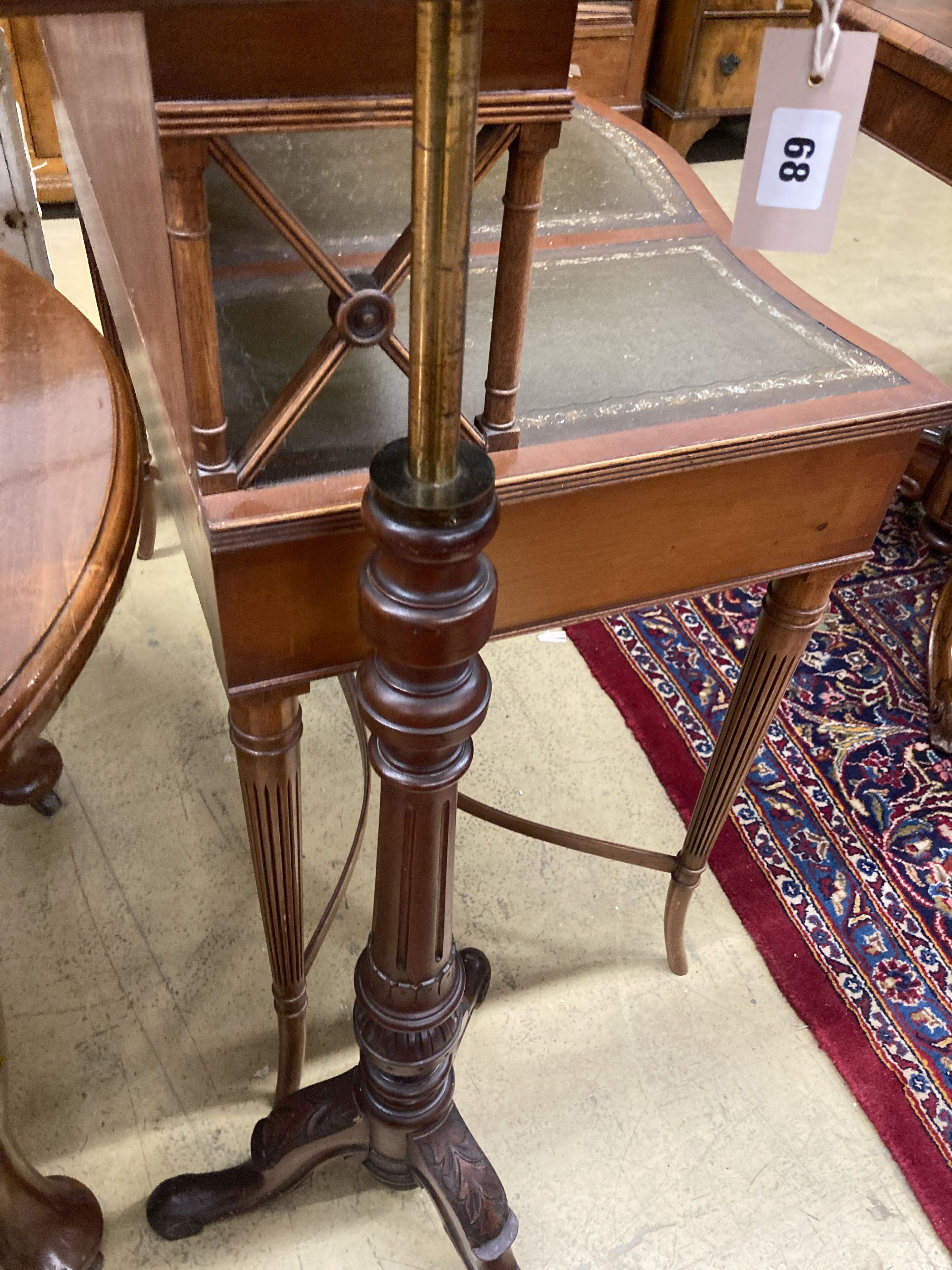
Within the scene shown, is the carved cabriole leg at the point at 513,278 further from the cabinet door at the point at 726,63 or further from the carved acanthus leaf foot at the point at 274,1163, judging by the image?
the cabinet door at the point at 726,63

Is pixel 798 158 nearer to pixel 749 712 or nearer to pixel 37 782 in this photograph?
pixel 749 712

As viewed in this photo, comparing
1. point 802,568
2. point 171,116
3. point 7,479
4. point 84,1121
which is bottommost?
point 84,1121

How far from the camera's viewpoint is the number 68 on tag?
53 cm

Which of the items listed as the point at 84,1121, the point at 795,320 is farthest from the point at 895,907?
the point at 84,1121

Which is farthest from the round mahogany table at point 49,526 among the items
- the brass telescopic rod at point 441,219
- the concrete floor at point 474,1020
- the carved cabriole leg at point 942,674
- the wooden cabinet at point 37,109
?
the wooden cabinet at point 37,109

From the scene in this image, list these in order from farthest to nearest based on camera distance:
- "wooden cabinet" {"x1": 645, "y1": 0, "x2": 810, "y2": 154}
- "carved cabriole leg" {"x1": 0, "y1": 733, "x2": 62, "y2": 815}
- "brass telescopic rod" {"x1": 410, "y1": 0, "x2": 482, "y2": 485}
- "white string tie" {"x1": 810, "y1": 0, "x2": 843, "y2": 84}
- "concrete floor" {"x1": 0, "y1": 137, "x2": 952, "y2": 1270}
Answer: "wooden cabinet" {"x1": 645, "y1": 0, "x2": 810, "y2": 154}, "carved cabriole leg" {"x1": 0, "y1": 733, "x2": 62, "y2": 815}, "concrete floor" {"x1": 0, "y1": 137, "x2": 952, "y2": 1270}, "white string tie" {"x1": 810, "y1": 0, "x2": 843, "y2": 84}, "brass telescopic rod" {"x1": 410, "y1": 0, "x2": 482, "y2": 485}

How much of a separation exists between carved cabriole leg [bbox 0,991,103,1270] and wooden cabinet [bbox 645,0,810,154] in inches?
99.9

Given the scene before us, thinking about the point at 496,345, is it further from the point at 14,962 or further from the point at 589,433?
the point at 14,962

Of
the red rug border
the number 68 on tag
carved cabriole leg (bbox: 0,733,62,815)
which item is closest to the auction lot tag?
the number 68 on tag

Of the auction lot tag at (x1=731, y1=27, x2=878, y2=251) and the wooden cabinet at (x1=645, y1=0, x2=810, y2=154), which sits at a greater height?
the auction lot tag at (x1=731, y1=27, x2=878, y2=251)

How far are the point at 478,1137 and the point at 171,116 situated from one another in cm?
95

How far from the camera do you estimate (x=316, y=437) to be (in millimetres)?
641

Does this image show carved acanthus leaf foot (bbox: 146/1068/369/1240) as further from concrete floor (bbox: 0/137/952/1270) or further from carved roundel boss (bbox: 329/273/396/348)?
carved roundel boss (bbox: 329/273/396/348)

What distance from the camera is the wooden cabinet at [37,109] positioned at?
7.11ft
